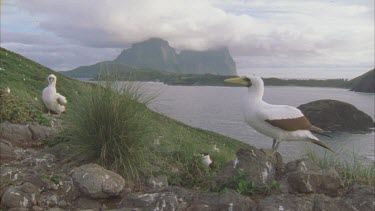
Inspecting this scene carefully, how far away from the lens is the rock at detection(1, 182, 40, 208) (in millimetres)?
6938

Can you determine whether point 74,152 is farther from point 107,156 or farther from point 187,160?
point 187,160

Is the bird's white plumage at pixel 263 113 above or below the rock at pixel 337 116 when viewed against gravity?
above

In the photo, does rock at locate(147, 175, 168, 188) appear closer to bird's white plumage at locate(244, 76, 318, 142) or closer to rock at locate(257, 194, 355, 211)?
bird's white plumage at locate(244, 76, 318, 142)

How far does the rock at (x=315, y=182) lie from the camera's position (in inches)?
286

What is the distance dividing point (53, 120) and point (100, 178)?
19.0 ft

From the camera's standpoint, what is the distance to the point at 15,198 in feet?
22.9

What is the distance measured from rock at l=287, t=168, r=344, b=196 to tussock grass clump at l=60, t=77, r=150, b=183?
274 cm

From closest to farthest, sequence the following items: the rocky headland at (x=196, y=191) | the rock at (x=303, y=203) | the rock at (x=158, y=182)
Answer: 1. the rock at (x=303, y=203)
2. the rocky headland at (x=196, y=191)
3. the rock at (x=158, y=182)

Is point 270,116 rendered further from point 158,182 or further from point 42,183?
point 42,183

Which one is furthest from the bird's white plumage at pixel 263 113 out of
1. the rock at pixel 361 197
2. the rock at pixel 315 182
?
the rock at pixel 361 197

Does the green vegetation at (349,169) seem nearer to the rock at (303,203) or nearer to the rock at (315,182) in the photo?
the rock at (315,182)

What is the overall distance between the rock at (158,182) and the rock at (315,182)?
222 centimetres

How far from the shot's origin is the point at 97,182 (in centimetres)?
736

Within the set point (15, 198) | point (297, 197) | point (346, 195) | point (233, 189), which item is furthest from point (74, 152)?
point (346, 195)
